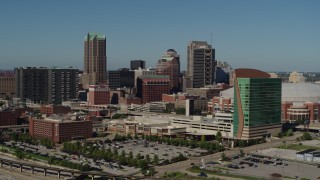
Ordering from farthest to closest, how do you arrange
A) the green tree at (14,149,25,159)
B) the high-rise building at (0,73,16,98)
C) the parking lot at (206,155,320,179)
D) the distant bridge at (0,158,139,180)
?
the high-rise building at (0,73,16,98) < the green tree at (14,149,25,159) < the parking lot at (206,155,320,179) < the distant bridge at (0,158,139,180)

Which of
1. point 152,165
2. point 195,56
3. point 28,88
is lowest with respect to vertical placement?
point 152,165

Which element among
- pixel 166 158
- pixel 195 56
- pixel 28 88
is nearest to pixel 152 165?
pixel 166 158

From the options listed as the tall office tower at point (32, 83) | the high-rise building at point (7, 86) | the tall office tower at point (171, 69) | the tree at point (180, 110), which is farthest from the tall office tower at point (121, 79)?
the tree at point (180, 110)

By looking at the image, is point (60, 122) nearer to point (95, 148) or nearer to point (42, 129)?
point (42, 129)

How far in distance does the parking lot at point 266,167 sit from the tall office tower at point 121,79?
6717 cm

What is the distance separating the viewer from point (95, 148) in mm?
53219

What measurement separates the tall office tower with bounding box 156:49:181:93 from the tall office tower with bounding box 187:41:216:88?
9.11ft

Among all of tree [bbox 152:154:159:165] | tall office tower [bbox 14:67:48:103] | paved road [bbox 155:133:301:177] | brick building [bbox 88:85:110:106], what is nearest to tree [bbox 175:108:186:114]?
brick building [bbox 88:85:110:106]

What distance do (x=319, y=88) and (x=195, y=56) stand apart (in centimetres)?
3192

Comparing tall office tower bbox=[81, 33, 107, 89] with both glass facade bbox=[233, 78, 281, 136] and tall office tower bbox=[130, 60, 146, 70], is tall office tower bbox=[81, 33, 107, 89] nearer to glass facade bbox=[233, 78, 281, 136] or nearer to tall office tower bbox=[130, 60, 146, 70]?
tall office tower bbox=[130, 60, 146, 70]

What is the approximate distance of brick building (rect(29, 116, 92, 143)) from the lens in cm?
5981

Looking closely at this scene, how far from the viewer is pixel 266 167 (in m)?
45.8

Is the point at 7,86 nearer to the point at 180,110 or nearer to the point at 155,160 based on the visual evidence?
the point at 180,110

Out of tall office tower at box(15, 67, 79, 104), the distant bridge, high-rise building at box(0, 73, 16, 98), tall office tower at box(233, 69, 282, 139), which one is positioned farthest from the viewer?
high-rise building at box(0, 73, 16, 98)
